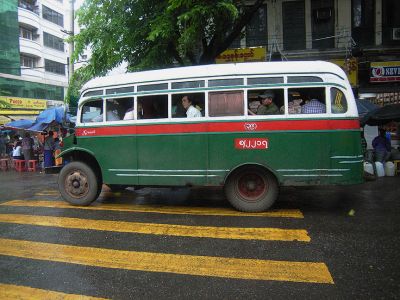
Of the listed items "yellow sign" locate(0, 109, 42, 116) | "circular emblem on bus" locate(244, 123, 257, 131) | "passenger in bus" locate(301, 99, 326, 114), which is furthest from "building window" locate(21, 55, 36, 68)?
"passenger in bus" locate(301, 99, 326, 114)

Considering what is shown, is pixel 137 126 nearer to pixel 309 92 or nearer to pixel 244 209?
pixel 244 209

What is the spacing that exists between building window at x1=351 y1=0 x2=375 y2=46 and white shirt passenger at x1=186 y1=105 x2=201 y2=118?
45.6 feet

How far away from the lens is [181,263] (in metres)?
5.05

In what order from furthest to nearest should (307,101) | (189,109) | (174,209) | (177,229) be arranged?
(174,209), (189,109), (307,101), (177,229)

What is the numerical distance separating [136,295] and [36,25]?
164ft

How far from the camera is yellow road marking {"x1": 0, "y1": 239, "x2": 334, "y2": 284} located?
4605 mm

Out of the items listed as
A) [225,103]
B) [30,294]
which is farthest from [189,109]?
[30,294]

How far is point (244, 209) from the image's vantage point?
24.8 feet

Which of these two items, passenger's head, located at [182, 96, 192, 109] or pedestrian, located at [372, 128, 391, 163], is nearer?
passenger's head, located at [182, 96, 192, 109]

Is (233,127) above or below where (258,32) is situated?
below

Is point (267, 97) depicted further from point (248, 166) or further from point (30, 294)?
point (30, 294)

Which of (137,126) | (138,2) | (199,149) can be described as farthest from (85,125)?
(138,2)

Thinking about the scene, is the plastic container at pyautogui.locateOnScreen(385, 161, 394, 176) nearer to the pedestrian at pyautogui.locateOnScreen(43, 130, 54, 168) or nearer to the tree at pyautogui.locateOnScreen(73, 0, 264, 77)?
the tree at pyautogui.locateOnScreen(73, 0, 264, 77)

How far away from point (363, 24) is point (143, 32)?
12216mm
